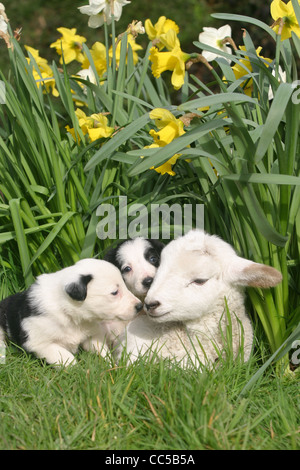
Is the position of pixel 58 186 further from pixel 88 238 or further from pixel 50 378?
pixel 50 378

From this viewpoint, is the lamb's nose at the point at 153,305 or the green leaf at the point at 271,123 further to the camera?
the lamb's nose at the point at 153,305

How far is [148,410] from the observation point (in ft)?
7.57

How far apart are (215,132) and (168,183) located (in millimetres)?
612

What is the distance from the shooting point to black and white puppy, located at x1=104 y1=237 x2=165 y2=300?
9.93 ft

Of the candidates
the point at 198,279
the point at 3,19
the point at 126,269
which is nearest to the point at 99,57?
the point at 3,19

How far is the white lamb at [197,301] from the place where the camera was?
102 inches

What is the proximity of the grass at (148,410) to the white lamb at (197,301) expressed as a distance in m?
0.15

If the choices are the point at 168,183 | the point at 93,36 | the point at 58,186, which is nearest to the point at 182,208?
the point at 168,183

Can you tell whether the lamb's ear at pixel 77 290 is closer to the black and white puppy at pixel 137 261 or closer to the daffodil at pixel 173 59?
the black and white puppy at pixel 137 261

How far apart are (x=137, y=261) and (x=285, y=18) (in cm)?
144

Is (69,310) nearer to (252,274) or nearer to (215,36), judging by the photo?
(252,274)

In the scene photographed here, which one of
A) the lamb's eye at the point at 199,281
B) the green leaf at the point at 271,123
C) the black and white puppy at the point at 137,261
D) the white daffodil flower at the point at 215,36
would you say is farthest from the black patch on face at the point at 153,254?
the white daffodil flower at the point at 215,36

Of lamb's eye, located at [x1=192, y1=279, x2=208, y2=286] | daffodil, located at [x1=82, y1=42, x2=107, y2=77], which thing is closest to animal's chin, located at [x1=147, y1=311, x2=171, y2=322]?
lamb's eye, located at [x1=192, y1=279, x2=208, y2=286]

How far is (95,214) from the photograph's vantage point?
11.2ft
